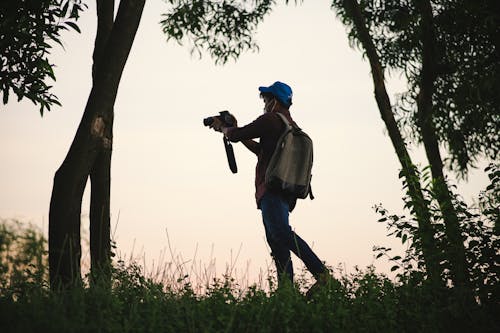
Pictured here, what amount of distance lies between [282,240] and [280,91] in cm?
157

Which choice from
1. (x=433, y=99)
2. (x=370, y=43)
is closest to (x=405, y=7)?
(x=433, y=99)

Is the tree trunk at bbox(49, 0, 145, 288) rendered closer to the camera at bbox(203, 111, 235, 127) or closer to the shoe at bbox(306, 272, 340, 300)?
the camera at bbox(203, 111, 235, 127)

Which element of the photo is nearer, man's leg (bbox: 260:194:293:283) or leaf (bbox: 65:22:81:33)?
man's leg (bbox: 260:194:293:283)

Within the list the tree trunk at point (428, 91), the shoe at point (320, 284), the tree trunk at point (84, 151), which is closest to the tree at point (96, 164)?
the tree trunk at point (84, 151)

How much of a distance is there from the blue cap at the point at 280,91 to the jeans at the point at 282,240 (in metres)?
1.05

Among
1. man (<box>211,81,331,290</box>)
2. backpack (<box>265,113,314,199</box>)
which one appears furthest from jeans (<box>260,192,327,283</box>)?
backpack (<box>265,113,314,199</box>)

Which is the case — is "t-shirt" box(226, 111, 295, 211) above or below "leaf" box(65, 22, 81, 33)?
below

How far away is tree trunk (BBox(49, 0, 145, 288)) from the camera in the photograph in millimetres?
6309

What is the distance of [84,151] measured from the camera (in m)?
6.44

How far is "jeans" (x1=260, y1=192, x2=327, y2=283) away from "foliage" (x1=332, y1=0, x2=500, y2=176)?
658 centimetres

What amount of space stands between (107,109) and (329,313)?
3.02 meters

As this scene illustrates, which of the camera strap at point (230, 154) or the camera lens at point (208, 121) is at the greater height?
the camera lens at point (208, 121)

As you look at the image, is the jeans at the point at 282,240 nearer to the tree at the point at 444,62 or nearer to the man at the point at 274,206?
the man at the point at 274,206

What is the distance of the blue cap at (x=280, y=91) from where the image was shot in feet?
21.9
